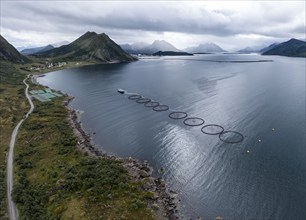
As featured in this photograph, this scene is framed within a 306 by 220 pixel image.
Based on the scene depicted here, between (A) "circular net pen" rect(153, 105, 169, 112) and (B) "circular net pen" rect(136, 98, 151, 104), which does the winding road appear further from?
(A) "circular net pen" rect(153, 105, 169, 112)

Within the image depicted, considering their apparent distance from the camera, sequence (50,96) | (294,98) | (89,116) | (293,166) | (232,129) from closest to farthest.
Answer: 1. (293,166)
2. (232,129)
3. (89,116)
4. (294,98)
5. (50,96)

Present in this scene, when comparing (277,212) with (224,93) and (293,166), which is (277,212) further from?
(224,93)

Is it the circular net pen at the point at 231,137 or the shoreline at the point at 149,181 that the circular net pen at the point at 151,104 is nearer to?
the shoreline at the point at 149,181

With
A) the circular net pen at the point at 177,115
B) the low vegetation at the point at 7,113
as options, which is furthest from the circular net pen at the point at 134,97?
the low vegetation at the point at 7,113

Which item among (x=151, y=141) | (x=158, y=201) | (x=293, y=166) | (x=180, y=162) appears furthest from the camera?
(x=151, y=141)

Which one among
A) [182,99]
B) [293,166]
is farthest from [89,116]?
[293,166]

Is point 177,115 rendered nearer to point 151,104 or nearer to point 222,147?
point 151,104

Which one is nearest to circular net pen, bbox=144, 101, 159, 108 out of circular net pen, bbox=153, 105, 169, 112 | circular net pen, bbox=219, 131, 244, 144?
circular net pen, bbox=153, 105, 169, 112
